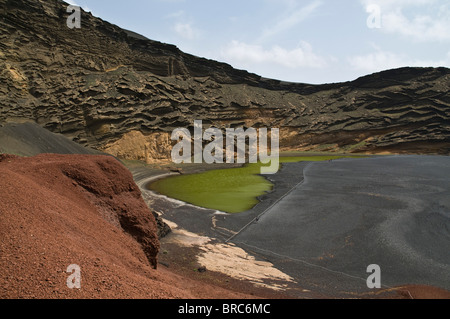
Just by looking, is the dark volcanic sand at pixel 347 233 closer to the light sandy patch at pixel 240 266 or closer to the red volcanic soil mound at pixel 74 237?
the light sandy patch at pixel 240 266

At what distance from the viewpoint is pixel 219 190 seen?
871 inches

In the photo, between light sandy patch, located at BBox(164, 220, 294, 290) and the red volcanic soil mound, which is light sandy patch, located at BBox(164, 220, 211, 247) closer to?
light sandy patch, located at BBox(164, 220, 294, 290)

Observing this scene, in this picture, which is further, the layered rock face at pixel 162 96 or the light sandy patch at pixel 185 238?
the layered rock face at pixel 162 96

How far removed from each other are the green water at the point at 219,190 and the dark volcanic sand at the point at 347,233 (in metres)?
1.31

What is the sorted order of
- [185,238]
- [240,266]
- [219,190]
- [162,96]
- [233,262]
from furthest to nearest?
[162,96] → [219,190] → [185,238] → [233,262] → [240,266]

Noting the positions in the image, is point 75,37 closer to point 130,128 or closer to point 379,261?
point 130,128

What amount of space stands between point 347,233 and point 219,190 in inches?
468

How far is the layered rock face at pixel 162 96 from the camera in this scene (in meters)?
34.9

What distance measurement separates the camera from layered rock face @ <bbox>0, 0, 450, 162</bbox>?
3494 centimetres

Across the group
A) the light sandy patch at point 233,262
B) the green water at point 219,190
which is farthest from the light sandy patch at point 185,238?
the green water at point 219,190

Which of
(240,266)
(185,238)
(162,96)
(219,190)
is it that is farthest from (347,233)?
(162,96)

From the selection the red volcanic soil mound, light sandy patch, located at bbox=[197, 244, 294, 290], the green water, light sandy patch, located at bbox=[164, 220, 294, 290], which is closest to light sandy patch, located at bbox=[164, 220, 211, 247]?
light sandy patch, located at bbox=[164, 220, 294, 290]

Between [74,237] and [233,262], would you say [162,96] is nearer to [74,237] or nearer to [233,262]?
[233,262]
